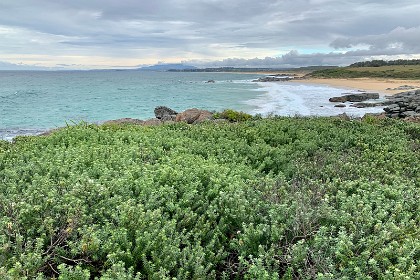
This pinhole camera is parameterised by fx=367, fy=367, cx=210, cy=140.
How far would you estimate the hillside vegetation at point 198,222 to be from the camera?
3.74 m

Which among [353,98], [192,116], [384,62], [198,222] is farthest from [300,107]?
[384,62]

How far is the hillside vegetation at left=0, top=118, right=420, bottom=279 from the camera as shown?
374 centimetres

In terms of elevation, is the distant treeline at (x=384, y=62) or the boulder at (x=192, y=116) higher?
the distant treeline at (x=384, y=62)

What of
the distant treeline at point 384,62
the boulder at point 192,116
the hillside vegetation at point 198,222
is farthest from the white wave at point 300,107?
the distant treeline at point 384,62

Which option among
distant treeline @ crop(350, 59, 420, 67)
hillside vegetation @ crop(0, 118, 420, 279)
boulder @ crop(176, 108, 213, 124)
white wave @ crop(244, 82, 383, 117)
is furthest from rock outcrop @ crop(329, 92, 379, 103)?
distant treeline @ crop(350, 59, 420, 67)

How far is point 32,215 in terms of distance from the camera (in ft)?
14.4

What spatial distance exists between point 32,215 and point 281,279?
299 cm

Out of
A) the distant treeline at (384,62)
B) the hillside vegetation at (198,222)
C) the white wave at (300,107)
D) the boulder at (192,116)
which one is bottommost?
the white wave at (300,107)

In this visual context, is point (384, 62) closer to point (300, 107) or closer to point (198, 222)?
point (300, 107)

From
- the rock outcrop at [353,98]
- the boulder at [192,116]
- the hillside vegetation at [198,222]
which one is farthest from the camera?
the rock outcrop at [353,98]

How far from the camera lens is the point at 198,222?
15.3 feet

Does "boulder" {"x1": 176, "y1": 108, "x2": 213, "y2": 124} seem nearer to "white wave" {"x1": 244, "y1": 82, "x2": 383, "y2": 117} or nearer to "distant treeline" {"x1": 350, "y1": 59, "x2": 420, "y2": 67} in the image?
"white wave" {"x1": 244, "y1": 82, "x2": 383, "y2": 117}

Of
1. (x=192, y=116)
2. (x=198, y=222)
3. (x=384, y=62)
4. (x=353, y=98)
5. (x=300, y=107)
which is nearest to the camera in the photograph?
(x=198, y=222)

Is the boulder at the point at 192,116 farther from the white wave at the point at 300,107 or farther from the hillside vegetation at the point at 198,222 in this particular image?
the hillside vegetation at the point at 198,222
